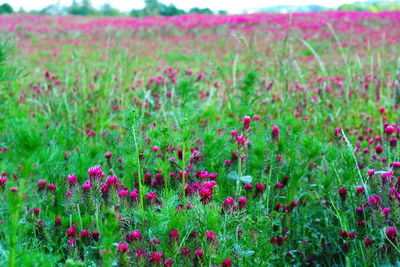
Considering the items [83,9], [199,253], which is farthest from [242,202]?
[83,9]

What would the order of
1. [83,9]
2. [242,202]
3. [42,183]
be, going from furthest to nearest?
[83,9], [42,183], [242,202]

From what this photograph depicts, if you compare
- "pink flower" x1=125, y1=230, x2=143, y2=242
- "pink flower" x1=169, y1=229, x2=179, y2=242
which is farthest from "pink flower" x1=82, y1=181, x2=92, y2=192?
"pink flower" x1=169, y1=229, x2=179, y2=242

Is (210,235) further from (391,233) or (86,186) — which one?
(391,233)

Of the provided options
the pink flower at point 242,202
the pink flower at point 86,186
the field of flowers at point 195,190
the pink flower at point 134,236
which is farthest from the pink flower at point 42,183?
the pink flower at point 242,202

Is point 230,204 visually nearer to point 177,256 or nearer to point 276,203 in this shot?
point 177,256

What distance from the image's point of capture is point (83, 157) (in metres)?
2.13

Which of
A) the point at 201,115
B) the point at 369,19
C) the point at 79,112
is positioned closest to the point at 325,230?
the point at 201,115

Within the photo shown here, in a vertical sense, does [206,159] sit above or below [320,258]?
above

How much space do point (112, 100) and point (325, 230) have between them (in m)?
2.57

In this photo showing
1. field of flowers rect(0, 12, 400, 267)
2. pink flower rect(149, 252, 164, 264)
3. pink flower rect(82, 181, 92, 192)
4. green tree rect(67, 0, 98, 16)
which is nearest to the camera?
pink flower rect(149, 252, 164, 264)

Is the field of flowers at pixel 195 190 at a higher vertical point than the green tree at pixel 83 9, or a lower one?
lower

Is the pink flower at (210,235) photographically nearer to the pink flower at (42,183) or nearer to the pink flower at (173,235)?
the pink flower at (173,235)

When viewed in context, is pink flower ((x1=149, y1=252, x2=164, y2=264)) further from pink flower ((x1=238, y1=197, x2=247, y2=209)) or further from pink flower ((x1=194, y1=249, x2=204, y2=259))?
pink flower ((x1=238, y1=197, x2=247, y2=209))

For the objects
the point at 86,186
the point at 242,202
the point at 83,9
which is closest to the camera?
the point at 86,186
